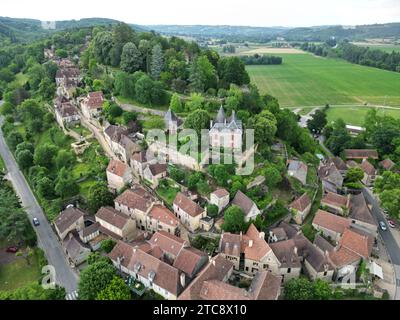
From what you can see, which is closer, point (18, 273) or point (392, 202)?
point (18, 273)

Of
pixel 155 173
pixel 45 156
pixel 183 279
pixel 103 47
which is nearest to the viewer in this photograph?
pixel 183 279

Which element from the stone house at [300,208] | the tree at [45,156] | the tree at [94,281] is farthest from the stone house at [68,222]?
the stone house at [300,208]

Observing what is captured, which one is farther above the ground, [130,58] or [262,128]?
[130,58]

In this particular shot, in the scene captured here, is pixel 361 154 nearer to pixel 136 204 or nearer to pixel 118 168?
pixel 136 204

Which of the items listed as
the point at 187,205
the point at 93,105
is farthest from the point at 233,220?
the point at 93,105

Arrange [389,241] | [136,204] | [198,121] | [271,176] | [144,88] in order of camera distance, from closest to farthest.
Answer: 1. [136,204]
2. [389,241]
3. [271,176]
4. [198,121]
5. [144,88]

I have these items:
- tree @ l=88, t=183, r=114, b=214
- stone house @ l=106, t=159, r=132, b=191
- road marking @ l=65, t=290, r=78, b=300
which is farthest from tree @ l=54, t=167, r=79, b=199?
road marking @ l=65, t=290, r=78, b=300

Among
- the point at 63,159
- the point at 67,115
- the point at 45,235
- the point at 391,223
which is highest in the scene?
the point at 67,115
